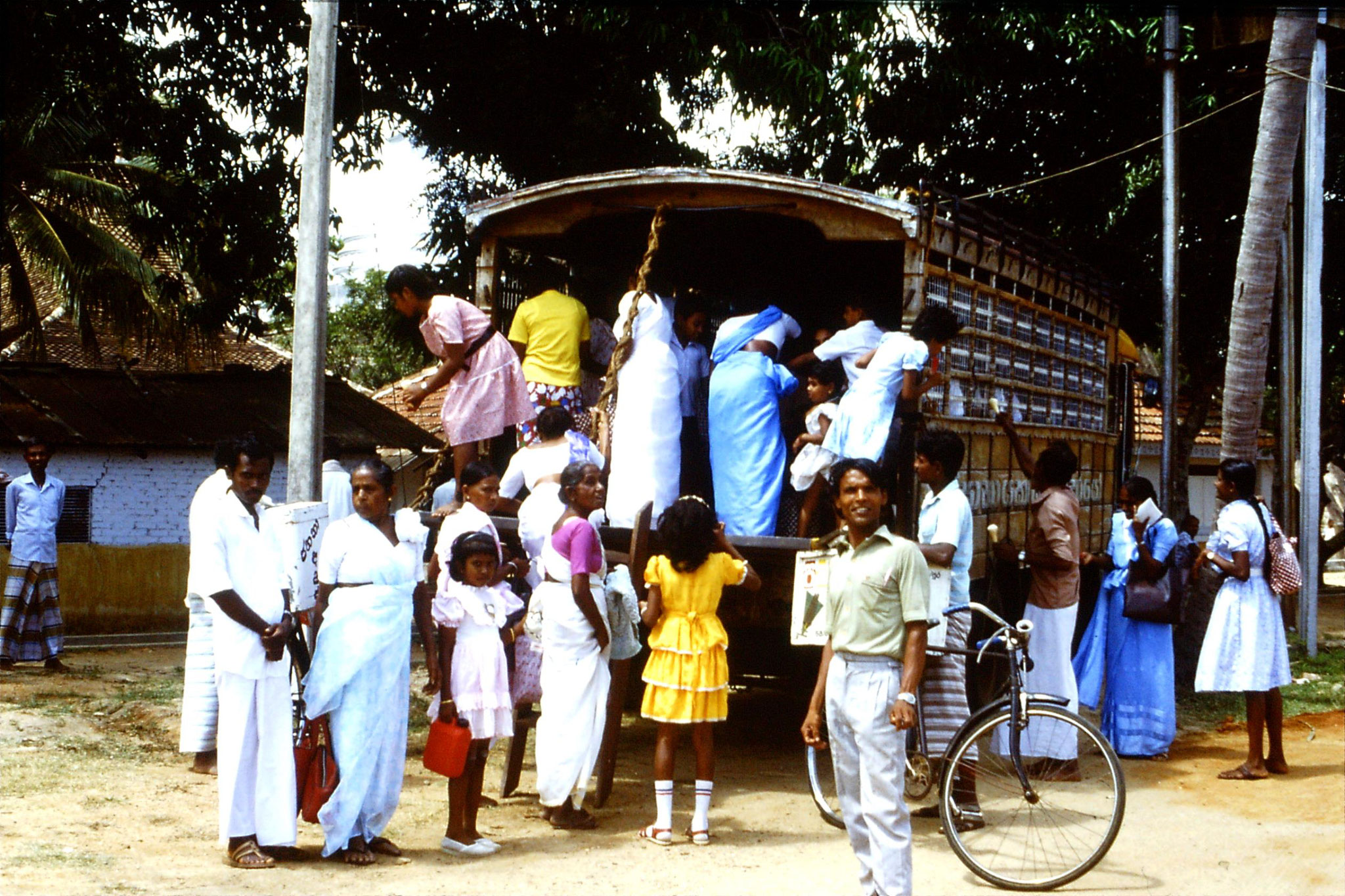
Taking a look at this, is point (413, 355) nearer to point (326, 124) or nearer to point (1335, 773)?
point (326, 124)

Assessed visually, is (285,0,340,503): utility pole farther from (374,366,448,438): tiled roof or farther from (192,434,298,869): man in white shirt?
(374,366,448,438): tiled roof

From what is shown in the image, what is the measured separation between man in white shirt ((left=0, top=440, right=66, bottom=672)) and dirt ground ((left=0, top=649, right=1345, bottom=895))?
2307mm

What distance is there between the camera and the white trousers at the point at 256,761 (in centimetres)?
542

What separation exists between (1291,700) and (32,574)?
32.9ft

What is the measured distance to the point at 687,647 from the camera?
6.09 metres

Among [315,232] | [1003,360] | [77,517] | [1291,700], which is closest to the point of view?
[315,232]

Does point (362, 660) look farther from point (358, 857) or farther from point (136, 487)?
point (136, 487)

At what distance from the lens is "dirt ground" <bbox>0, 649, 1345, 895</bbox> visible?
17.7 feet

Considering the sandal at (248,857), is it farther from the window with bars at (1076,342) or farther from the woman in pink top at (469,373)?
the window with bars at (1076,342)

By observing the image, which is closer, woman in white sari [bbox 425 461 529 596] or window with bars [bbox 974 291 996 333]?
woman in white sari [bbox 425 461 529 596]

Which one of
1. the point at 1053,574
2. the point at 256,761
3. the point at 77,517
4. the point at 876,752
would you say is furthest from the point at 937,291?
the point at 77,517

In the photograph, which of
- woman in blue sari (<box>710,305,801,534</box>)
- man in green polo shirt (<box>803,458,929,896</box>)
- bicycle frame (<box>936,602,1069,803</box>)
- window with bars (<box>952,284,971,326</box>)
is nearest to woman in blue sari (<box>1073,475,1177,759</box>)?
window with bars (<box>952,284,971,326</box>)

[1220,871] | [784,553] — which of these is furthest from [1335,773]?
[784,553]

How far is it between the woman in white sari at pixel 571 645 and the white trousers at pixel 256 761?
1155 mm
